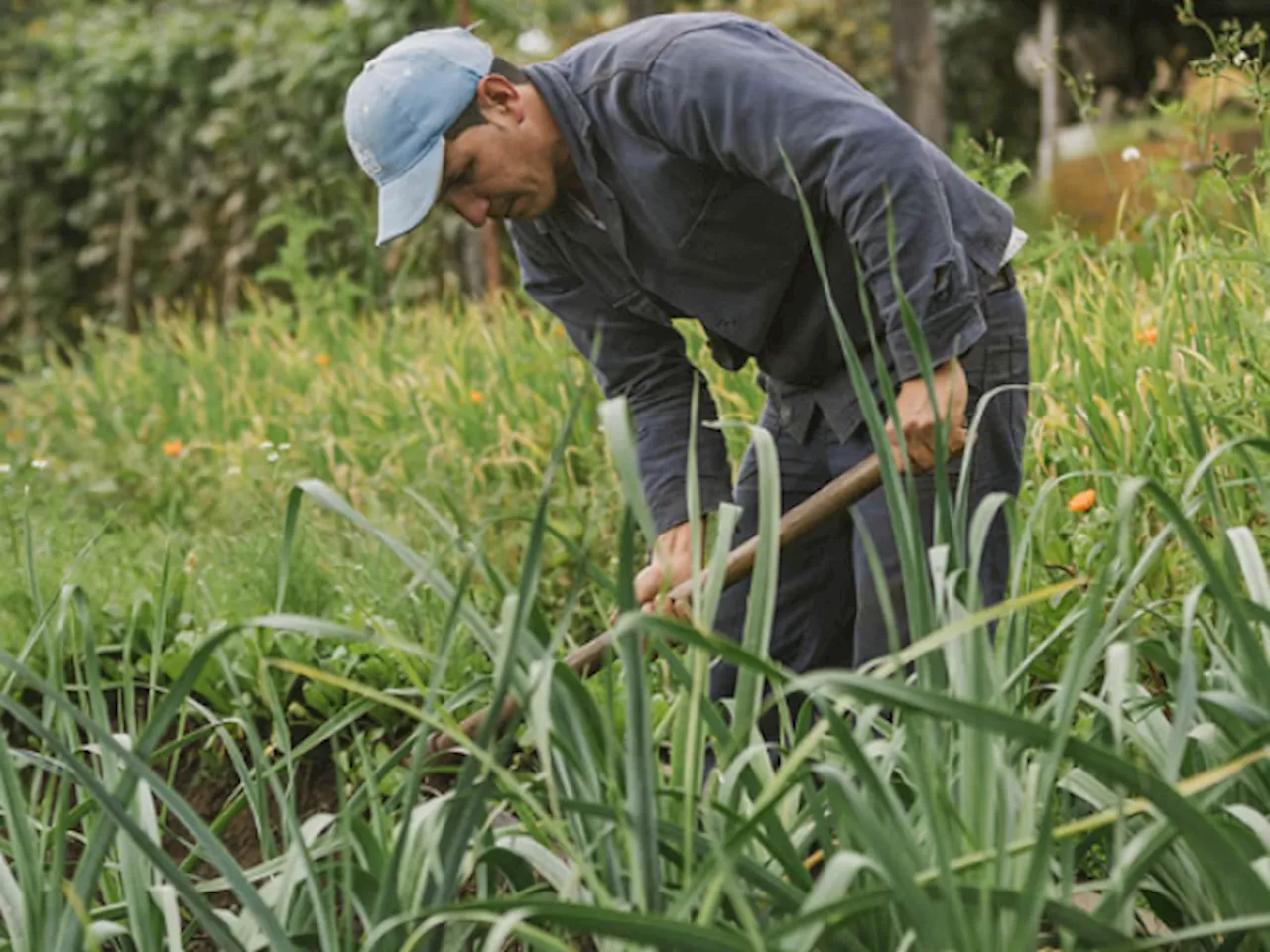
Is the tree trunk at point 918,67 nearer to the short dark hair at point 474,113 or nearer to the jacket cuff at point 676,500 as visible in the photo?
the jacket cuff at point 676,500

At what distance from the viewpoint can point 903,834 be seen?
1.47m

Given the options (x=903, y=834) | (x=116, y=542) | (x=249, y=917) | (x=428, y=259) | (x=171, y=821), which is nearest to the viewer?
(x=903, y=834)

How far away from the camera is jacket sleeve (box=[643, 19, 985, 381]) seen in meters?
2.27

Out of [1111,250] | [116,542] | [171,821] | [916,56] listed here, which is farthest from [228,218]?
[171,821]

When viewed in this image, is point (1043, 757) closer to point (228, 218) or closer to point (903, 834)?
point (903, 834)

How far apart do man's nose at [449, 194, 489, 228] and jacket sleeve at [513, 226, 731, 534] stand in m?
0.39

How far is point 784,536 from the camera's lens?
232 cm

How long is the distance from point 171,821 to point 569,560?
121 centimetres

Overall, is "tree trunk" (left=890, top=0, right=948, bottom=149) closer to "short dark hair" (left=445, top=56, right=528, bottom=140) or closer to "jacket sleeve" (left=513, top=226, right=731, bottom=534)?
"jacket sleeve" (left=513, top=226, right=731, bottom=534)

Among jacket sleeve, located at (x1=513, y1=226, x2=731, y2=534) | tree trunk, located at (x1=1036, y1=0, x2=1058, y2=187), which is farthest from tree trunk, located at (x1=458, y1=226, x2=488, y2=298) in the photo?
jacket sleeve, located at (x1=513, y1=226, x2=731, y2=534)

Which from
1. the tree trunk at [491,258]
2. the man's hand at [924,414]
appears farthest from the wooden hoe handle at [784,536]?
the tree trunk at [491,258]

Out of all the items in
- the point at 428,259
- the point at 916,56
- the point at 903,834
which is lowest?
the point at 428,259

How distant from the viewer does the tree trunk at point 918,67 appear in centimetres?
748

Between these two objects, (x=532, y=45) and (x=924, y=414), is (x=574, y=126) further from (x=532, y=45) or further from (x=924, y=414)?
(x=532, y=45)
